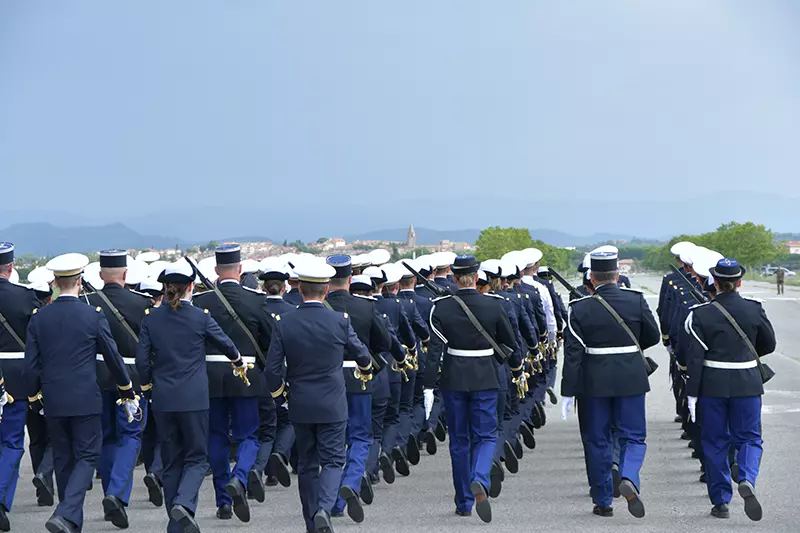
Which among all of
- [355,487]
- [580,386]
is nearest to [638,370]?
[580,386]

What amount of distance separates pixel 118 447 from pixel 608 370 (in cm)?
388

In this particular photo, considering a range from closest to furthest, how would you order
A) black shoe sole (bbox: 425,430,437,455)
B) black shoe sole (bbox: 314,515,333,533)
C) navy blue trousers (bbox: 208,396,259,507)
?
black shoe sole (bbox: 314,515,333,533) → navy blue trousers (bbox: 208,396,259,507) → black shoe sole (bbox: 425,430,437,455)

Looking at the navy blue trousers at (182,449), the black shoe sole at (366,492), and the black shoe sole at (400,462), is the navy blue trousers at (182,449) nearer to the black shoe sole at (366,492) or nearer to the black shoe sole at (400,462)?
the black shoe sole at (366,492)

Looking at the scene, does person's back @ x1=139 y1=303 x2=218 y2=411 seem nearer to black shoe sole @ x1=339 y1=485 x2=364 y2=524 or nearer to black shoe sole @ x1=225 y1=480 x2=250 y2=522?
black shoe sole @ x1=225 y1=480 x2=250 y2=522

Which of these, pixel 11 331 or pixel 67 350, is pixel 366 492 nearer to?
pixel 67 350

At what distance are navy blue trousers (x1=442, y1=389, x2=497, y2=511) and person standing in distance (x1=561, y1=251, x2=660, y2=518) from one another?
0.64 metres

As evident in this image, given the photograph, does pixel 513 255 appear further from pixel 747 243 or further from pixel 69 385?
pixel 747 243

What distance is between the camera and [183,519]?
756 cm

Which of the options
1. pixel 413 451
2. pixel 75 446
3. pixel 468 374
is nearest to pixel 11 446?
pixel 75 446

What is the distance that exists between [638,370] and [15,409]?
4925 millimetres

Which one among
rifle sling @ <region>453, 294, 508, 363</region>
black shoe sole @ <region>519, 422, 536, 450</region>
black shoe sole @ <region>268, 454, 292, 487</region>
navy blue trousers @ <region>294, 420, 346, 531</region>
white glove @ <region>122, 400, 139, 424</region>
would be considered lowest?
black shoe sole @ <region>519, 422, 536, 450</region>

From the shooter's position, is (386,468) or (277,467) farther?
(386,468)

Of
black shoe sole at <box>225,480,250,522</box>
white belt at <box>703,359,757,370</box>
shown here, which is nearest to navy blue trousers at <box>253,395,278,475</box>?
black shoe sole at <box>225,480,250,522</box>

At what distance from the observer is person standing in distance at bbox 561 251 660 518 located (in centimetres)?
880
